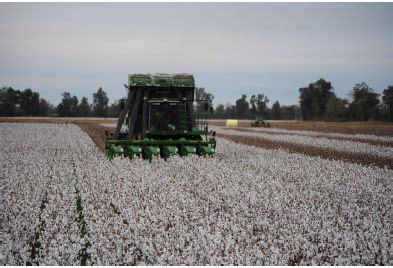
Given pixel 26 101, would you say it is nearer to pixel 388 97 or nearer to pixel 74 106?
pixel 74 106

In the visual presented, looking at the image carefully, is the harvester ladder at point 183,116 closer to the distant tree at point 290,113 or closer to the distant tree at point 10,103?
the distant tree at point 10,103

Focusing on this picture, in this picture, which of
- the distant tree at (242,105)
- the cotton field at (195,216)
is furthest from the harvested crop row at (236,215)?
the distant tree at (242,105)

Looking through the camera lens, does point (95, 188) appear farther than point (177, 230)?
Yes

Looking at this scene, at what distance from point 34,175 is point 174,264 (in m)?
8.56

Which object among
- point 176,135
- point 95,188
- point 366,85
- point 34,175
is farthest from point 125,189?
point 366,85

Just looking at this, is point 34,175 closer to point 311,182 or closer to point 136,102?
point 136,102

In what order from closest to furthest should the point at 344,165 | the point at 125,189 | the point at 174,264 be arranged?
1. the point at 174,264
2. the point at 125,189
3. the point at 344,165

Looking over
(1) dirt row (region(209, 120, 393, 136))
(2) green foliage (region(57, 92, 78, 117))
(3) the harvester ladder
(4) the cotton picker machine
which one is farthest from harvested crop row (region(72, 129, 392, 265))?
(2) green foliage (region(57, 92, 78, 117))

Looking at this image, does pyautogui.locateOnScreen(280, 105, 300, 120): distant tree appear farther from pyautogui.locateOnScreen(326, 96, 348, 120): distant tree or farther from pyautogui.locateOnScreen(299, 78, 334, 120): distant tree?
pyautogui.locateOnScreen(326, 96, 348, 120): distant tree

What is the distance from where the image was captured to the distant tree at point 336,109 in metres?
107

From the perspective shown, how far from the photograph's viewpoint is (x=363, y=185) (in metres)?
12.0

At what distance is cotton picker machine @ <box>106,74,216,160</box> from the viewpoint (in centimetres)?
1841

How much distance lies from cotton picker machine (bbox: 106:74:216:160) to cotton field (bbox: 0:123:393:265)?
10.5 ft

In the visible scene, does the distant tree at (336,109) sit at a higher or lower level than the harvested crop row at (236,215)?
higher
